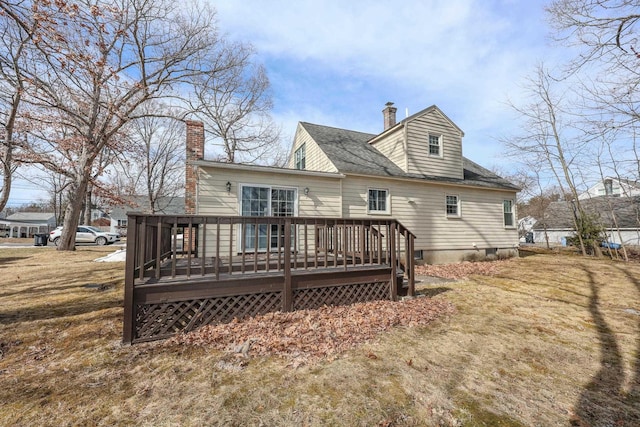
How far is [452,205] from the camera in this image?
453 inches

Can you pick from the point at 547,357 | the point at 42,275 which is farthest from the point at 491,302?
the point at 42,275

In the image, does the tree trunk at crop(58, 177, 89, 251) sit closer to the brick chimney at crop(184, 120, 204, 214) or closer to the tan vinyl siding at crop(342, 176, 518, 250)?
the brick chimney at crop(184, 120, 204, 214)

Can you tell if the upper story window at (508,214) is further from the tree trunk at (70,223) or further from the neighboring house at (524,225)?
the tree trunk at (70,223)

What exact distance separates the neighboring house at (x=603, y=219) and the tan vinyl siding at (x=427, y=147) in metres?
10.2

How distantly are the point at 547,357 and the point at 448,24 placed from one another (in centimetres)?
875

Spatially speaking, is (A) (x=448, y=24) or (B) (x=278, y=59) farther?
(B) (x=278, y=59)

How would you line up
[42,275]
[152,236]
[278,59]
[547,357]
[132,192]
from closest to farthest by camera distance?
1. [547,357]
2. [152,236]
3. [42,275]
4. [278,59]
5. [132,192]

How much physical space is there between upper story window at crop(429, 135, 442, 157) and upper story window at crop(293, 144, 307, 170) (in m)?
5.74

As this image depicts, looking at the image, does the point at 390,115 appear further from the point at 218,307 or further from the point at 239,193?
the point at 218,307

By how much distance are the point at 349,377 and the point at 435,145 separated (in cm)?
1117

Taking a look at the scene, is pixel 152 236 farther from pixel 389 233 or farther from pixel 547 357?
pixel 547 357

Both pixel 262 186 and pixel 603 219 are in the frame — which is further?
pixel 603 219

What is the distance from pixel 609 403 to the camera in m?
2.47

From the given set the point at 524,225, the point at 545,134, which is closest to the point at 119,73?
the point at 545,134
